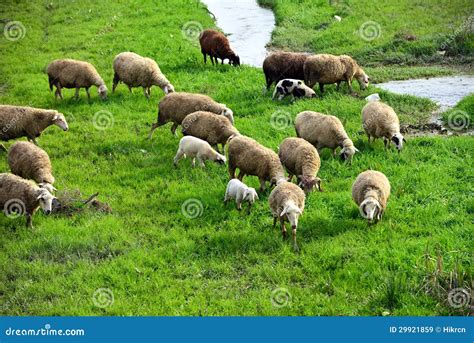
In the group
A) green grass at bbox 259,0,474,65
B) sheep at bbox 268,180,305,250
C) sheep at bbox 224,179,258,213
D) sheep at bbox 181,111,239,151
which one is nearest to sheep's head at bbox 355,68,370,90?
green grass at bbox 259,0,474,65

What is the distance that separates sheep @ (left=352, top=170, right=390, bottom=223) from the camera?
39.7 feet

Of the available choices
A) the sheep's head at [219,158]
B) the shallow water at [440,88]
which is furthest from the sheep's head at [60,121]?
the shallow water at [440,88]

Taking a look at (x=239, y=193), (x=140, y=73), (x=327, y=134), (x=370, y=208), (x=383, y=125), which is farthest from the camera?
(x=140, y=73)

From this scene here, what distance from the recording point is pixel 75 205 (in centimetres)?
1370

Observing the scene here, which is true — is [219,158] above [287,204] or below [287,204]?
below

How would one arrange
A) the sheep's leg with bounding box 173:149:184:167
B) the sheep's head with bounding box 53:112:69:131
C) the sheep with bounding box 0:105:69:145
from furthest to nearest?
the sheep's head with bounding box 53:112:69:131 < the sheep with bounding box 0:105:69:145 < the sheep's leg with bounding box 173:149:184:167

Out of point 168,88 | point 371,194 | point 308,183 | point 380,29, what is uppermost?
point 371,194

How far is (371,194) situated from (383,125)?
387 centimetres

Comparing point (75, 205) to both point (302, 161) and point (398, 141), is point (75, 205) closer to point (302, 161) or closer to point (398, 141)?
point (302, 161)

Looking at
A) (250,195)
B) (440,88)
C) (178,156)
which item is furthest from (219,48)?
(250,195)

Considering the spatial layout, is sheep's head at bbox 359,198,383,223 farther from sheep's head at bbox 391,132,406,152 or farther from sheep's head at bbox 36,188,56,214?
sheep's head at bbox 36,188,56,214

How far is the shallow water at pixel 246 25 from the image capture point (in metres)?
26.2

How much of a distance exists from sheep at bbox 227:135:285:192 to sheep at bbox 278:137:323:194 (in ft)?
1.35

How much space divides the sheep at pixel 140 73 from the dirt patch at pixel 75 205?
670 centimetres
